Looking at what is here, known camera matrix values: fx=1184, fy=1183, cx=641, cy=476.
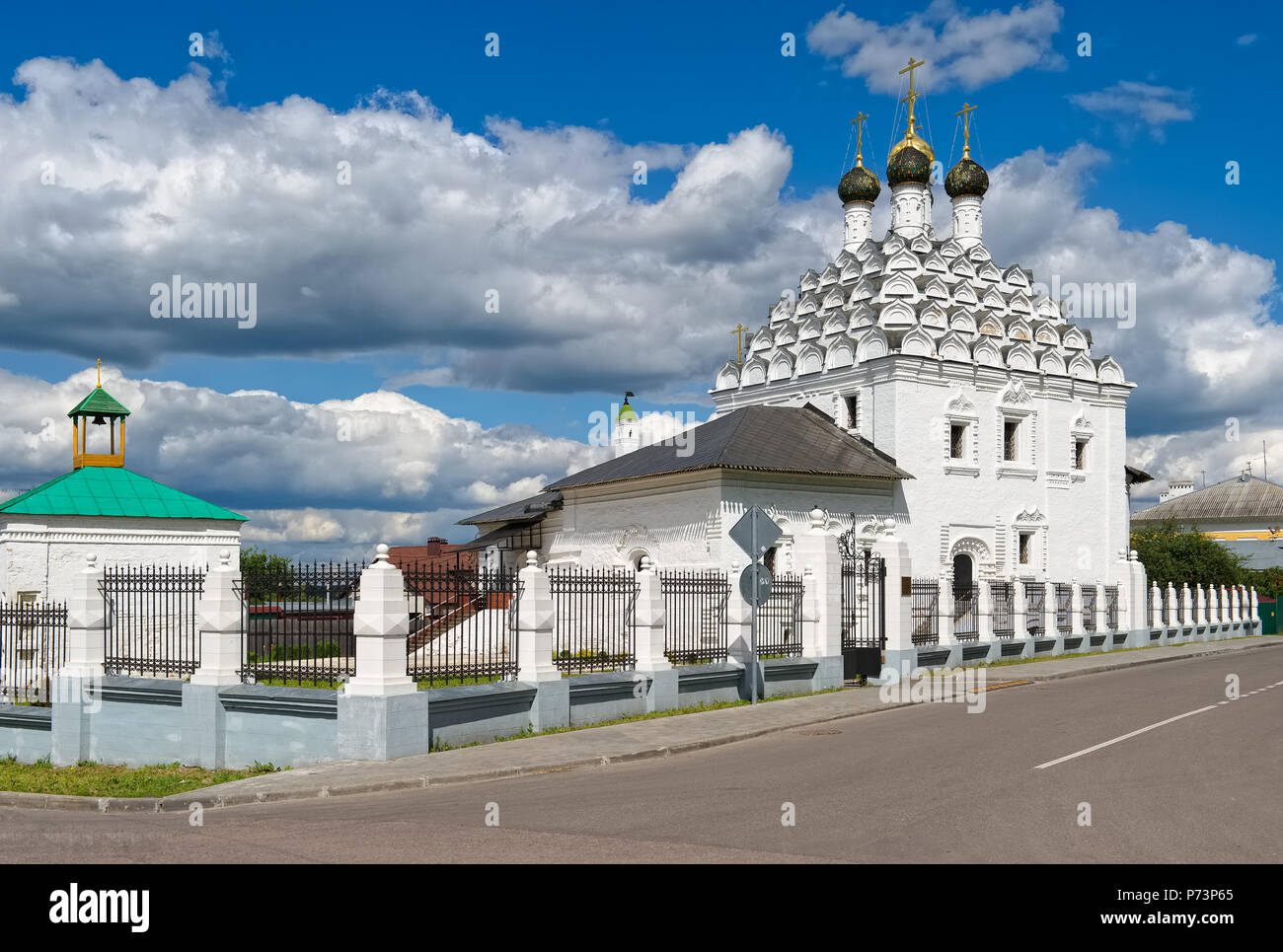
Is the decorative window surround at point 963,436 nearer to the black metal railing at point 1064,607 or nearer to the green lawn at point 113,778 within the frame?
the black metal railing at point 1064,607

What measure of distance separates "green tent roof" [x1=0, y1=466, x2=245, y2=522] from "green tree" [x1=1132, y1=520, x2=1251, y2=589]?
36320 mm

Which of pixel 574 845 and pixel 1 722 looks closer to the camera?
pixel 574 845

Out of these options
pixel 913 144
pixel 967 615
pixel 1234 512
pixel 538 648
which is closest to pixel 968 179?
pixel 913 144

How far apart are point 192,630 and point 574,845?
7.68 meters

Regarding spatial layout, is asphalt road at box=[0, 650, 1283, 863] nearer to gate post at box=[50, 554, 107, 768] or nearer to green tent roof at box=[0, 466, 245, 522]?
gate post at box=[50, 554, 107, 768]

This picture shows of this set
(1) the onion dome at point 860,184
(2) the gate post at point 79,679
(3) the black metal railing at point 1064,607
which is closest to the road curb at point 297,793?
(2) the gate post at point 79,679

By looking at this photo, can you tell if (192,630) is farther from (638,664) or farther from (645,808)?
(645,808)

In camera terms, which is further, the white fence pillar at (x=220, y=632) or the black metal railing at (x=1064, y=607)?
the black metal railing at (x=1064, y=607)

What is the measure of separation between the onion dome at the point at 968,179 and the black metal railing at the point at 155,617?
32.7 m

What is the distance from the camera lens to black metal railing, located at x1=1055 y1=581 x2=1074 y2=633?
27422 millimetres

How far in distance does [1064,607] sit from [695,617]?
48.2 ft

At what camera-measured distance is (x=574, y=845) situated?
7.57m

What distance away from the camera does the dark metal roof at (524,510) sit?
34.7 meters
